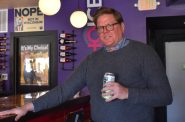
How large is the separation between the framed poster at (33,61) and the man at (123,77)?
→ 337 cm

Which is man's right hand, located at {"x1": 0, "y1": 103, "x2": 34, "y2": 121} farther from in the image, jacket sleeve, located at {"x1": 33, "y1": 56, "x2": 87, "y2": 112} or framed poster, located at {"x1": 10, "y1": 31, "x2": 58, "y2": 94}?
framed poster, located at {"x1": 10, "y1": 31, "x2": 58, "y2": 94}

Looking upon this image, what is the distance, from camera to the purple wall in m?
4.51

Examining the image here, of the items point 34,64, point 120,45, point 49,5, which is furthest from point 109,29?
point 34,64

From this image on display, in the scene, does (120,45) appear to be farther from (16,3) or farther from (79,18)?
(16,3)

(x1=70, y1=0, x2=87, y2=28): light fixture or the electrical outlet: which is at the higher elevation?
(x1=70, y1=0, x2=87, y2=28): light fixture

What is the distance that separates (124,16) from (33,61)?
177cm

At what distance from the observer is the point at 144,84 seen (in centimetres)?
158

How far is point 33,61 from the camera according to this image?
5.27 metres

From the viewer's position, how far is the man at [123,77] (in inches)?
57.7

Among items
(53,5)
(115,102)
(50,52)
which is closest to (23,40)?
(50,52)

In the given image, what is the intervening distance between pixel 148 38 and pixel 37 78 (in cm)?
201

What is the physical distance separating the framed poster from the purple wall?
0.57 feet

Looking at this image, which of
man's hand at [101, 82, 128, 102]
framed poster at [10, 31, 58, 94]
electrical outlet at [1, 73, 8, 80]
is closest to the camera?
man's hand at [101, 82, 128, 102]

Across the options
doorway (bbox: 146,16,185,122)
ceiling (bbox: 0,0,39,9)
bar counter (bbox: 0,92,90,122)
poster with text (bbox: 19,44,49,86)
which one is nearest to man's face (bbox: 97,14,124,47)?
bar counter (bbox: 0,92,90,122)
